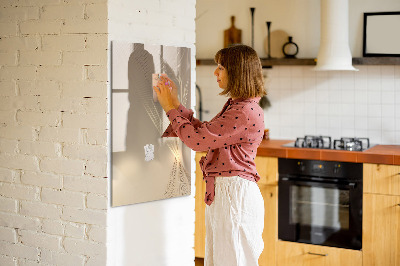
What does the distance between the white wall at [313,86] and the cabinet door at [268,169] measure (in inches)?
26.0

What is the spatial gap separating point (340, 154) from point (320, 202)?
1.25 ft

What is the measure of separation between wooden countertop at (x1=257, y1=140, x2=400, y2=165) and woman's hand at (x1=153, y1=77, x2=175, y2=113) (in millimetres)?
1395

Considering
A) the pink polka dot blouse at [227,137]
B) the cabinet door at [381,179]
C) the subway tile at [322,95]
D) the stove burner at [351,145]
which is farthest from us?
A: the subway tile at [322,95]

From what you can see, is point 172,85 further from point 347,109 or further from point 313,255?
point 347,109

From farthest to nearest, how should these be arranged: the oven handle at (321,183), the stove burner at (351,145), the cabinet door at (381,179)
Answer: the stove burner at (351,145)
the oven handle at (321,183)
the cabinet door at (381,179)

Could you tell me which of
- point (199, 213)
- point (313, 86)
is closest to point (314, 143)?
point (313, 86)

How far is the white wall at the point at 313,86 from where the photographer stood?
14.3 ft

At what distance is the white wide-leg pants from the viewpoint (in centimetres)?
263

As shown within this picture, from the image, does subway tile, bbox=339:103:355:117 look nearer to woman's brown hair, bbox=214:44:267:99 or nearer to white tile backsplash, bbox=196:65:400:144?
white tile backsplash, bbox=196:65:400:144

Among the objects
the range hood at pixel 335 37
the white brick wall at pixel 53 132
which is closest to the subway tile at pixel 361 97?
the range hood at pixel 335 37

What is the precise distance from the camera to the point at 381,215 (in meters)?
3.74

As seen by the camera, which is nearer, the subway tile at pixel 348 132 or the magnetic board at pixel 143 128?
the magnetic board at pixel 143 128

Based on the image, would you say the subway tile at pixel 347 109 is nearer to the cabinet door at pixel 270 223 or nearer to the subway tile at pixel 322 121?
the subway tile at pixel 322 121

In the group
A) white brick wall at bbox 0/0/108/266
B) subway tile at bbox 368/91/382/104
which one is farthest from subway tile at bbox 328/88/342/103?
white brick wall at bbox 0/0/108/266
